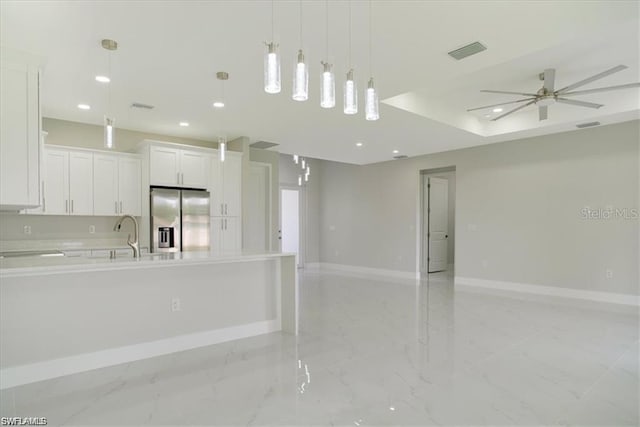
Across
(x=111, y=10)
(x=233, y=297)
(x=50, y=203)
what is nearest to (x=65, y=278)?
(x=233, y=297)

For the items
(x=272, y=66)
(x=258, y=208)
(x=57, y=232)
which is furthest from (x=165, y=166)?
(x=272, y=66)

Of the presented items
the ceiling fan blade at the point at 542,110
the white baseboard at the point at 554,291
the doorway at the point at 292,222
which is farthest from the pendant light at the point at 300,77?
the doorway at the point at 292,222

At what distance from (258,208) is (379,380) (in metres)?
4.96

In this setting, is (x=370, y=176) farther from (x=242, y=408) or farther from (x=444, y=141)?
(x=242, y=408)

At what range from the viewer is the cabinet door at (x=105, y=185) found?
5135 millimetres

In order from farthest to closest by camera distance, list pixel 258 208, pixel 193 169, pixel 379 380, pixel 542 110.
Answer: pixel 258 208
pixel 193 169
pixel 542 110
pixel 379 380

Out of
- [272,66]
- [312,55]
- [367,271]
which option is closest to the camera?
[272,66]

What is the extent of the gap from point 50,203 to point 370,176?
6427mm

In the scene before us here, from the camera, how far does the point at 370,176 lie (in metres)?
8.88

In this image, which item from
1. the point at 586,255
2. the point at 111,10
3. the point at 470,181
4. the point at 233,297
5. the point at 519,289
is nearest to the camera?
the point at 111,10

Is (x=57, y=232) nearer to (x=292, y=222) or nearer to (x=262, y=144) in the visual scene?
(x=262, y=144)

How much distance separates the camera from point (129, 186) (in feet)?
17.8

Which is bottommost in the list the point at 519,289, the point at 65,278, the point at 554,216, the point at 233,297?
the point at 519,289

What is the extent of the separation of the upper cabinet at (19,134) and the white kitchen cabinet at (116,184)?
2.34 metres
